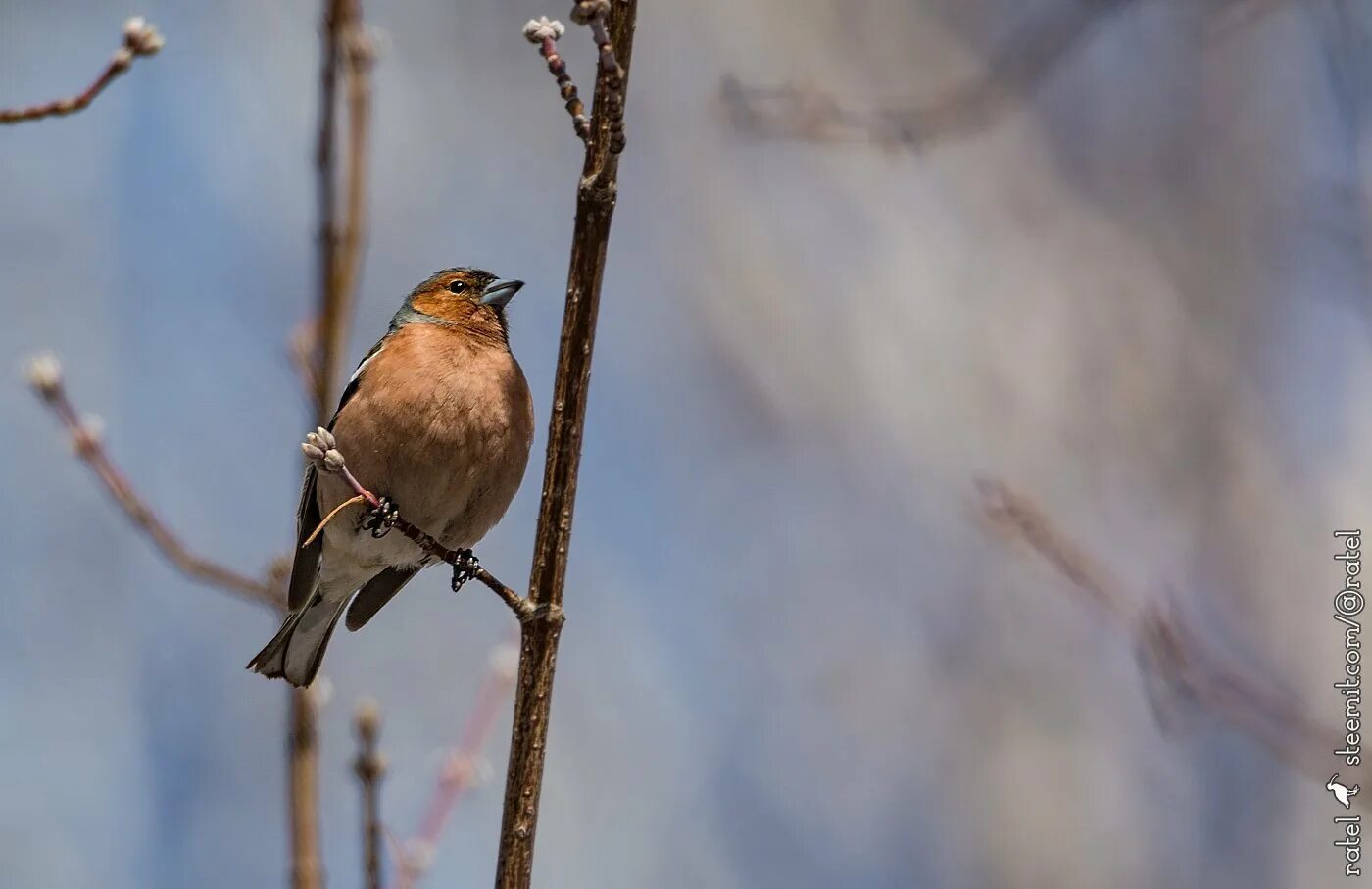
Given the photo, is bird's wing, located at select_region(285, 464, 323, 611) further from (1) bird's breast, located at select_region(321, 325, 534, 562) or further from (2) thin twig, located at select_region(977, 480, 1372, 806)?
(2) thin twig, located at select_region(977, 480, 1372, 806)

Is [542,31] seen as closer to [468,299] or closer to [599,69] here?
[599,69]

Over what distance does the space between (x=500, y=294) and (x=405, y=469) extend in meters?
1.21

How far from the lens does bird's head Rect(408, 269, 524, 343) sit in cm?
616

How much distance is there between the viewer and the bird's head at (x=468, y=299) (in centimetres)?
616

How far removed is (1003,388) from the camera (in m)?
9.33

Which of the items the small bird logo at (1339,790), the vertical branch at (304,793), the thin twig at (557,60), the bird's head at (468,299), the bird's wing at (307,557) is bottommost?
the vertical branch at (304,793)

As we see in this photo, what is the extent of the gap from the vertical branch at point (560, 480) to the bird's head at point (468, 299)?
275cm

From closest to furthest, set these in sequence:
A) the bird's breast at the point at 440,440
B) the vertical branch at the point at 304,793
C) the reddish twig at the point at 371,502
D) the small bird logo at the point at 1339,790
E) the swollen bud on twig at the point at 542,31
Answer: the swollen bud on twig at the point at 542,31, the reddish twig at the point at 371,502, the vertical branch at the point at 304,793, the small bird logo at the point at 1339,790, the bird's breast at the point at 440,440

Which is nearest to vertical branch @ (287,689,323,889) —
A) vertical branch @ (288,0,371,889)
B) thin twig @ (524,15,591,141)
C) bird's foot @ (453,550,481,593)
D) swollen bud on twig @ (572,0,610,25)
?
vertical branch @ (288,0,371,889)

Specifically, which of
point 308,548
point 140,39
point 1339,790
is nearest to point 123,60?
point 140,39

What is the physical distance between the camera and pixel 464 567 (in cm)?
386

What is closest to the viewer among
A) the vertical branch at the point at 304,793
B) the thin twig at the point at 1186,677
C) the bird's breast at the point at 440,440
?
the vertical branch at the point at 304,793

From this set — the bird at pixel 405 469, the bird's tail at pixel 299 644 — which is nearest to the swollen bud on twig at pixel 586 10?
the bird at pixel 405 469

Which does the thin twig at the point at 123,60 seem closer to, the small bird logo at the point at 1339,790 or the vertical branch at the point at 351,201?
the vertical branch at the point at 351,201
